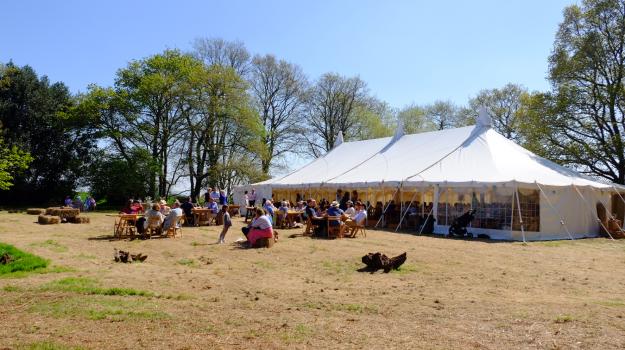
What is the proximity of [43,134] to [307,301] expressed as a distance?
1081 inches

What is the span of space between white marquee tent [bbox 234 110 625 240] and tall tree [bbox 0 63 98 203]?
15.7 meters

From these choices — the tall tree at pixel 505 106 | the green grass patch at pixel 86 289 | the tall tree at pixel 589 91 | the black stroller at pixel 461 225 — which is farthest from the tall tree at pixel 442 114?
the green grass patch at pixel 86 289

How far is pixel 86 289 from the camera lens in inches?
224

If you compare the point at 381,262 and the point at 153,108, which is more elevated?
the point at 153,108

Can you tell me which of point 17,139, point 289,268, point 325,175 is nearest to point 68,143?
point 17,139

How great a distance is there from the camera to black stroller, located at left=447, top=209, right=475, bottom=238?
13.5 meters

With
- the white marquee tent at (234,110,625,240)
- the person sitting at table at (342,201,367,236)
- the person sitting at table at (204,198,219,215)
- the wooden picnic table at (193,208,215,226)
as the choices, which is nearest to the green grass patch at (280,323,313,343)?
the person sitting at table at (342,201,367,236)

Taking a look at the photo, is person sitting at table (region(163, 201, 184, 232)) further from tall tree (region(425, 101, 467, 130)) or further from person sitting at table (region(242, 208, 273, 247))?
tall tree (region(425, 101, 467, 130))

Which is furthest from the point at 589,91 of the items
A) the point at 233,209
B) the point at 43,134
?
the point at 43,134

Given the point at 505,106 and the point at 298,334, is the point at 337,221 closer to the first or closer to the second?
the point at 298,334

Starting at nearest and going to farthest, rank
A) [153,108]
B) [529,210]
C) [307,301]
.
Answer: [307,301], [529,210], [153,108]

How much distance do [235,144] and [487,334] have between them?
25.2 metres

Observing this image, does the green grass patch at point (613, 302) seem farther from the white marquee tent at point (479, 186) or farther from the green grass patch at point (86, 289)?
the white marquee tent at point (479, 186)

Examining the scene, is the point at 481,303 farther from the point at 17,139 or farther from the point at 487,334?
the point at 17,139
